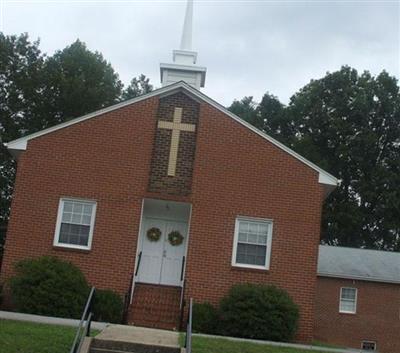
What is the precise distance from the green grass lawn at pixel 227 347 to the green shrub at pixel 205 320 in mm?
2180

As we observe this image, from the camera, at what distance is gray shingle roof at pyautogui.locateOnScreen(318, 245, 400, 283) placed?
32.3 metres

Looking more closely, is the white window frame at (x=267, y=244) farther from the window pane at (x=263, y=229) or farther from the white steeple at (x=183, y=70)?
the white steeple at (x=183, y=70)

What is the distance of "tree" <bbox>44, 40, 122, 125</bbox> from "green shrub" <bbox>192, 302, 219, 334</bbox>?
25095 millimetres

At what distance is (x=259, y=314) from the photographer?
52.4 ft

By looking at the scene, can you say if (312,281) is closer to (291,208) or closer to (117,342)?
(291,208)

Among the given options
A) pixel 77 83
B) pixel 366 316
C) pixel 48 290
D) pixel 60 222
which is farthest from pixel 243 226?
pixel 77 83

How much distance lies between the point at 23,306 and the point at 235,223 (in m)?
6.05

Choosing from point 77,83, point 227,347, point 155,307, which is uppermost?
point 77,83

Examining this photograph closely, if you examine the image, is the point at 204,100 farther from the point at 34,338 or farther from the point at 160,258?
the point at 34,338

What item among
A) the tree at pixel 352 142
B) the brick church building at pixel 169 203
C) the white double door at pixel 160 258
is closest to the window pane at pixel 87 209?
the brick church building at pixel 169 203

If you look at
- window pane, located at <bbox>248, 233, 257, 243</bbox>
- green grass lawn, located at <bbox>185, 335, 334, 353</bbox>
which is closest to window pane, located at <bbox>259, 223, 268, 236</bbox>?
window pane, located at <bbox>248, 233, 257, 243</bbox>

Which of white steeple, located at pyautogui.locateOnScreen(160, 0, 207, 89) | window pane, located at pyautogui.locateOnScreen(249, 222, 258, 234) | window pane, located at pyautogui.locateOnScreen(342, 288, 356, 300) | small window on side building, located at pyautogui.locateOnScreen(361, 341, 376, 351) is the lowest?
small window on side building, located at pyautogui.locateOnScreen(361, 341, 376, 351)

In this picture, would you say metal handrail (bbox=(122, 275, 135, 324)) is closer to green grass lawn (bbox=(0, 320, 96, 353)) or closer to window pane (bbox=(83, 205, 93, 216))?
window pane (bbox=(83, 205, 93, 216))

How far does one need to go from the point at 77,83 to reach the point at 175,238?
23.1 metres
